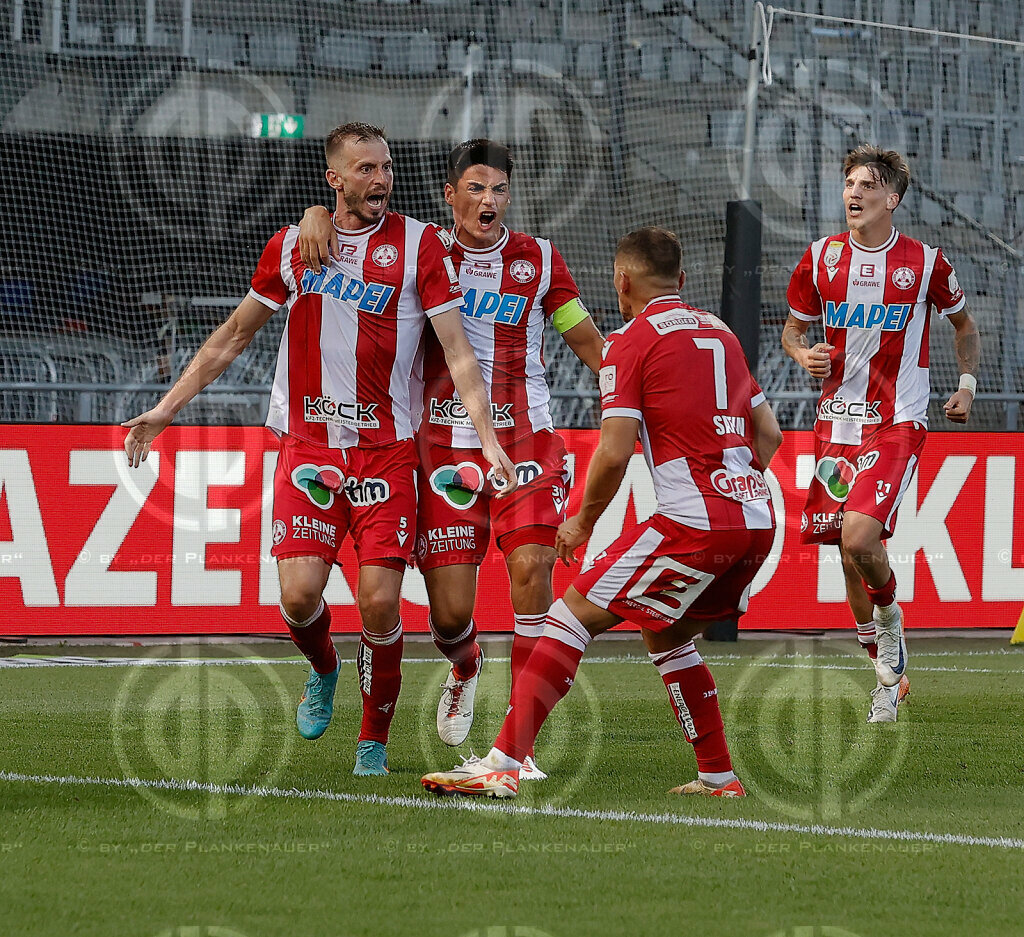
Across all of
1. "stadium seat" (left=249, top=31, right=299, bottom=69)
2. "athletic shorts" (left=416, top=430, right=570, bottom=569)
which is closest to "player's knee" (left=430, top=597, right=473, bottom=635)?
"athletic shorts" (left=416, top=430, right=570, bottom=569)

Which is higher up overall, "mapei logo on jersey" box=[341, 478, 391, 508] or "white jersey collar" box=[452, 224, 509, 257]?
"white jersey collar" box=[452, 224, 509, 257]

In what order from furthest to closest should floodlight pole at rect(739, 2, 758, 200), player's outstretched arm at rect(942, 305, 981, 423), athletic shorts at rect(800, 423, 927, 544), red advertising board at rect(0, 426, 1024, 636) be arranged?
1. floodlight pole at rect(739, 2, 758, 200)
2. red advertising board at rect(0, 426, 1024, 636)
3. player's outstretched arm at rect(942, 305, 981, 423)
4. athletic shorts at rect(800, 423, 927, 544)

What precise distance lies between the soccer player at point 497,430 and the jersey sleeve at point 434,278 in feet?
1.16

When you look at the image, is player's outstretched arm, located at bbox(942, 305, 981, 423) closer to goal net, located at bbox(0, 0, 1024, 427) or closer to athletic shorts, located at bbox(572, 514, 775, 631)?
athletic shorts, located at bbox(572, 514, 775, 631)

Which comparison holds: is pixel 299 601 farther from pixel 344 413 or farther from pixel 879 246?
pixel 879 246

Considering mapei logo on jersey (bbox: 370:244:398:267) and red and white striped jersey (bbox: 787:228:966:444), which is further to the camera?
red and white striped jersey (bbox: 787:228:966:444)

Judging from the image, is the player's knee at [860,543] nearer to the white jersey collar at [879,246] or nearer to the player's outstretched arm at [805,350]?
the player's outstretched arm at [805,350]

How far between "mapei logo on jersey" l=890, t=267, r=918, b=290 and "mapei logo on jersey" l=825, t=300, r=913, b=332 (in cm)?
8

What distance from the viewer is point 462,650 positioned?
5.54 meters

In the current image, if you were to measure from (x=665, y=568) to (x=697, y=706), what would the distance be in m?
0.51

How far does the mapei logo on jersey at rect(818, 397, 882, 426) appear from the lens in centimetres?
669

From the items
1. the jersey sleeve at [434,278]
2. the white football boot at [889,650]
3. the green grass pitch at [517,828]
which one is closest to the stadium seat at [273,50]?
the green grass pitch at [517,828]

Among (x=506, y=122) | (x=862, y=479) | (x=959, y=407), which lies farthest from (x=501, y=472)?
(x=506, y=122)

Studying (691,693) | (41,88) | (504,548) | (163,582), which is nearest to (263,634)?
(163,582)
